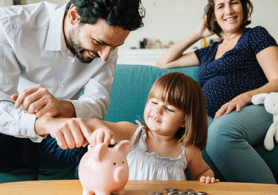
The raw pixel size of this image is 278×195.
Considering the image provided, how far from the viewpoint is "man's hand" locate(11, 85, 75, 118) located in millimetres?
768

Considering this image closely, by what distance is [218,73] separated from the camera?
1.66m

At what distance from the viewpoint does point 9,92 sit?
105 cm

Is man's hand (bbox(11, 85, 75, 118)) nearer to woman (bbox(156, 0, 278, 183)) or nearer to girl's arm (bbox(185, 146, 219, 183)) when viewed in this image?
girl's arm (bbox(185, 146, 219, 183))

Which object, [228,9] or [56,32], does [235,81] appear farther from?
[56,32]

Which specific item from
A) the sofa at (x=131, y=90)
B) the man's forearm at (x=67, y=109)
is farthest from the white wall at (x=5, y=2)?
the man's forearm at (x=67, y=109)

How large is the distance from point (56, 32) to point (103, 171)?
29.8 inches

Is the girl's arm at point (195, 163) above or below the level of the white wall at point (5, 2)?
below

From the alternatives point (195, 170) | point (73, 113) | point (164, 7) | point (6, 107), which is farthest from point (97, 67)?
point (164, 7)

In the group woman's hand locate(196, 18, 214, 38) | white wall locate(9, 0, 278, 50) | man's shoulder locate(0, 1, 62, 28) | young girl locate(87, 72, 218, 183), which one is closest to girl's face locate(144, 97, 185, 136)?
young girl locate(87, 72, 218, 183)

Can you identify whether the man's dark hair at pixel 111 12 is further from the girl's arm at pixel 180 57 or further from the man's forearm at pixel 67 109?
the girl's arm at pixel 180 57

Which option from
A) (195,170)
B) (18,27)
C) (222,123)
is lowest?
(195,170)

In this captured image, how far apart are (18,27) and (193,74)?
1.17 metres

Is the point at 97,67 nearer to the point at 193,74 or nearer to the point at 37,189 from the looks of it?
the point at 37,189

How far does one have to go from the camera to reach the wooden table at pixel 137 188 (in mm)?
707
